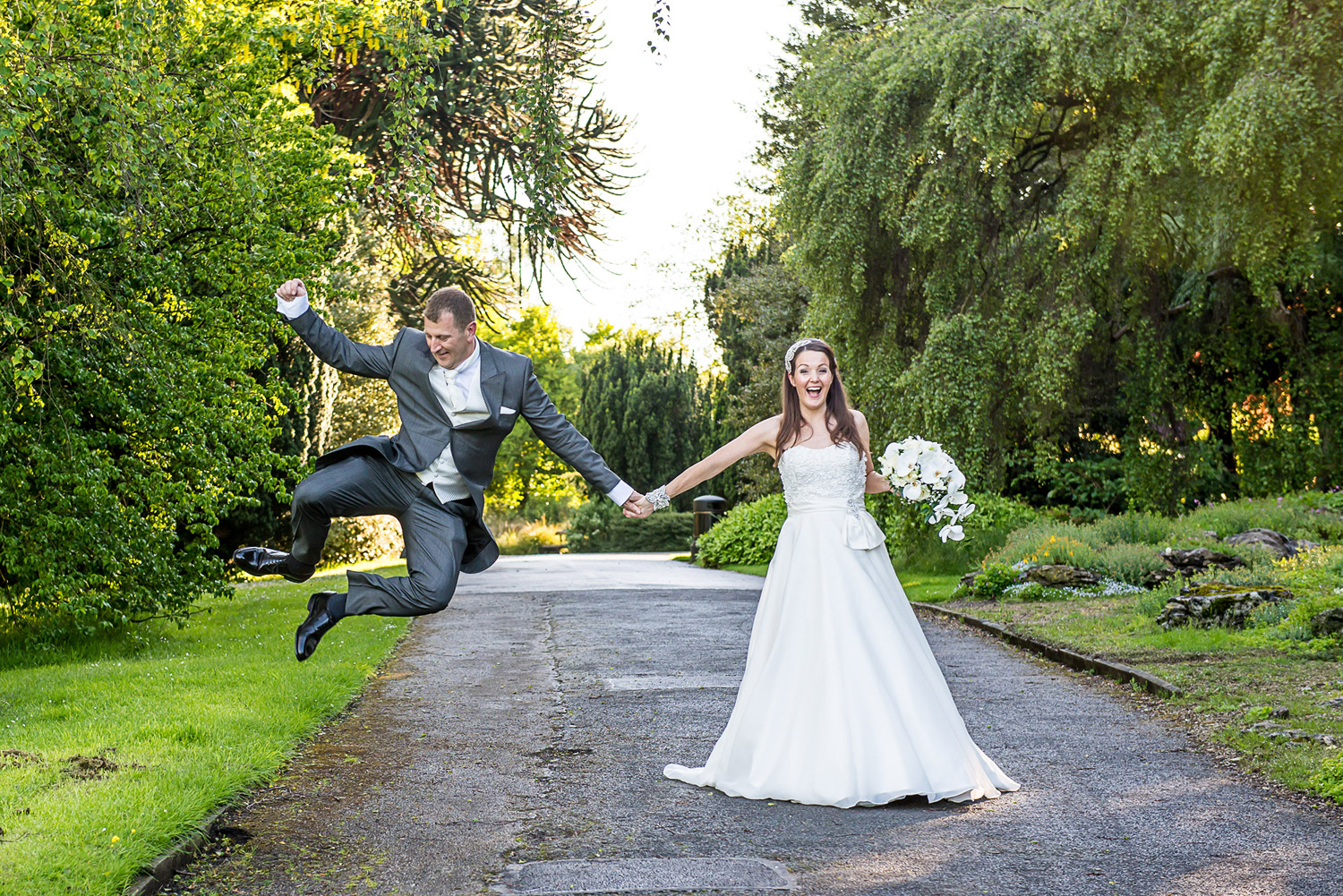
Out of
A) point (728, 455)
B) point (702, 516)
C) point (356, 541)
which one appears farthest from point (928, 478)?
point (702, 516)

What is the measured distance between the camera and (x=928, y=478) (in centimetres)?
715

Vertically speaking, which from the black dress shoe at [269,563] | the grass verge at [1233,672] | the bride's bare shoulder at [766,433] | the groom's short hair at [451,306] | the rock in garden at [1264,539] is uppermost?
the groom's short hair at [451,306]

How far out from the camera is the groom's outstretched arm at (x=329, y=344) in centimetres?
605

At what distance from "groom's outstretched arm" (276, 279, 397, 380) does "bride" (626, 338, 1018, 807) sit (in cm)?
163

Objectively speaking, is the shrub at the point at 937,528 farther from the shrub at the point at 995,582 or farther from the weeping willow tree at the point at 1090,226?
the shrub at the point at 995,582

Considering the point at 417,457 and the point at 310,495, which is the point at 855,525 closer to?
the point at 417,457

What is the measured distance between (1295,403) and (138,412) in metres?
18.0

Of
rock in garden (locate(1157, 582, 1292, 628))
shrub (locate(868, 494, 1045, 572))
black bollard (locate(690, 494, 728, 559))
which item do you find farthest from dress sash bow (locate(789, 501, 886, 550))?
black bollard (locate(690, 494, 728, 559))

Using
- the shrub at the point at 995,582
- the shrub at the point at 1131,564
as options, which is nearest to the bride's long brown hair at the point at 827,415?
the shrub at the point at 1131,564

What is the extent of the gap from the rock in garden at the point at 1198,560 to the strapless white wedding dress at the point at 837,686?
907 cm

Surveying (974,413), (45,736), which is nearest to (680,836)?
(45,736)

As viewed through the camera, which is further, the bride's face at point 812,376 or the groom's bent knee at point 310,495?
the bride's face at point 812,376

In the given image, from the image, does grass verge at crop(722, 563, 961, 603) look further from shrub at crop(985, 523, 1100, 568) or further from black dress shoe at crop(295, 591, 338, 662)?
black dress shoe at crop(295, 591, 338, 662)

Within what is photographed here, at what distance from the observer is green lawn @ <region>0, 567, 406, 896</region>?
15.9 feet
